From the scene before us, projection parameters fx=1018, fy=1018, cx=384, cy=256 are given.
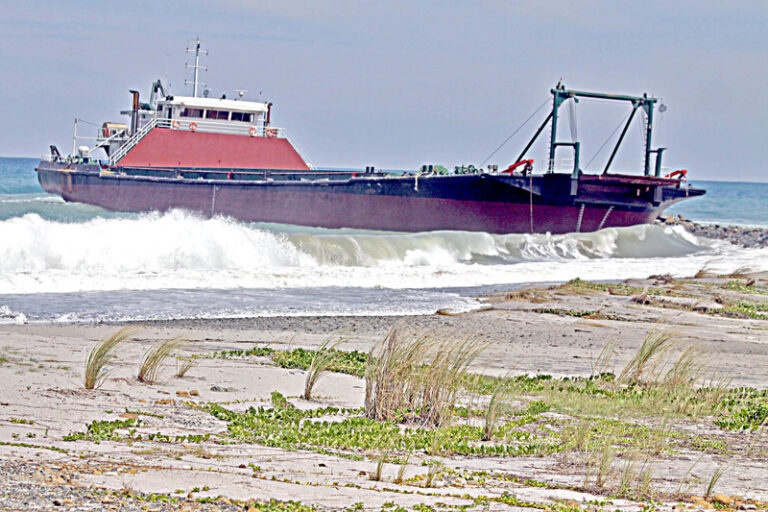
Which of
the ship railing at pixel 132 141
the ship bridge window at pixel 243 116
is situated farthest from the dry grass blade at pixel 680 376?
the ship bridge window at pixel 243 116

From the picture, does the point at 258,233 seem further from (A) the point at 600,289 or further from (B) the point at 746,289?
(B) the point at 746,289

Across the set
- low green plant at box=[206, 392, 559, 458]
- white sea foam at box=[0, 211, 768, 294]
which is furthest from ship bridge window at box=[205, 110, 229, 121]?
low green plant at box=[206, 392, 559, 458]

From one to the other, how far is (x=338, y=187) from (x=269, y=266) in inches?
494

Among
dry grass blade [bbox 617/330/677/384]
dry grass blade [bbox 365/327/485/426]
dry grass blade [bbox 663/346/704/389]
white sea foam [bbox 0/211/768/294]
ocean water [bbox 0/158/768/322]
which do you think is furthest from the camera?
white sea foam [bbox 0/211/768/294]

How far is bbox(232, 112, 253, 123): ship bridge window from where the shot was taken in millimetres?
42531

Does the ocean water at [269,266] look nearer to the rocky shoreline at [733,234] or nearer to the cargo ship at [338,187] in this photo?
the cargo ship at [338,187]

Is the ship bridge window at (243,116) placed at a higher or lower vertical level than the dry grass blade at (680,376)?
higher

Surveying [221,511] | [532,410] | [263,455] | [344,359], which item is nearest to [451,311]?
[344,359]

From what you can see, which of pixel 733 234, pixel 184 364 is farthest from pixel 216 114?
pixel 184 364

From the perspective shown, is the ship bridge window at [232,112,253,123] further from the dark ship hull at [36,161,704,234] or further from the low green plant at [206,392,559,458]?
the low green plant at [206,392,559,458]

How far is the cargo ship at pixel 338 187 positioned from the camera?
32.9 meters

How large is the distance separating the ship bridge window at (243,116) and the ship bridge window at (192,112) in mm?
1401

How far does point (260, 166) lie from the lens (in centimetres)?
4209

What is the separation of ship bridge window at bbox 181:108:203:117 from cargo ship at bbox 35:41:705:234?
45 mm
